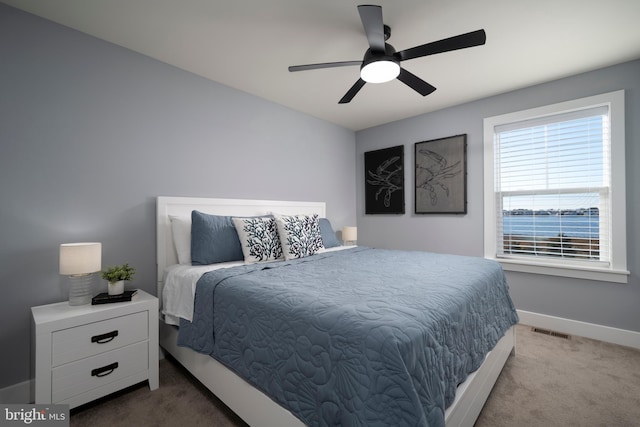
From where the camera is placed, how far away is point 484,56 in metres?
2.27

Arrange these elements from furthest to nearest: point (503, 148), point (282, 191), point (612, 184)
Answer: point (282, 191) < point (503, 148) < point (612, 184)

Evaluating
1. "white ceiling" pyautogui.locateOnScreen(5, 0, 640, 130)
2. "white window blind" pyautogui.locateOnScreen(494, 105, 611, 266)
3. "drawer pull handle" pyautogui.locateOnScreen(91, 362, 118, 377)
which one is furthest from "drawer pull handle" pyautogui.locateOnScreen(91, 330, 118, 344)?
"white window blind" pyautogui.locateOnScreen(494, 105, 611, 266)

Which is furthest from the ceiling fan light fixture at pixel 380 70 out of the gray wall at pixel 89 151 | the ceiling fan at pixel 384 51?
the gray wall at pixel 89 151

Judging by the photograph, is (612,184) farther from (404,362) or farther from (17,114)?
(17,114)

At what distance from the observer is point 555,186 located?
109 inches

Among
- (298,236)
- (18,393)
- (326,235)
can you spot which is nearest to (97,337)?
(18,393)

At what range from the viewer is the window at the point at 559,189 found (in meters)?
2.45

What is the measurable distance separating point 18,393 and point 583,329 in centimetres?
442

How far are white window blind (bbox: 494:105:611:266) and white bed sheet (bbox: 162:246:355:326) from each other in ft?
9.91

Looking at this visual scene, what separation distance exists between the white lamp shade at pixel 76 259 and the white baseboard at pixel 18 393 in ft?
2.60

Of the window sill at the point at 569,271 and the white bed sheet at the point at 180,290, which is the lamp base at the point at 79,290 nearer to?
the white bed sheet at the point at 180,290

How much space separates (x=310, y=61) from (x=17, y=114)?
6.66ft

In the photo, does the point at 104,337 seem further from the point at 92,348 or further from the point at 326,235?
the point at 326,235

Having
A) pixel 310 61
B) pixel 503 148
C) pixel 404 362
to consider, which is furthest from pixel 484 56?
pixel 404 362
